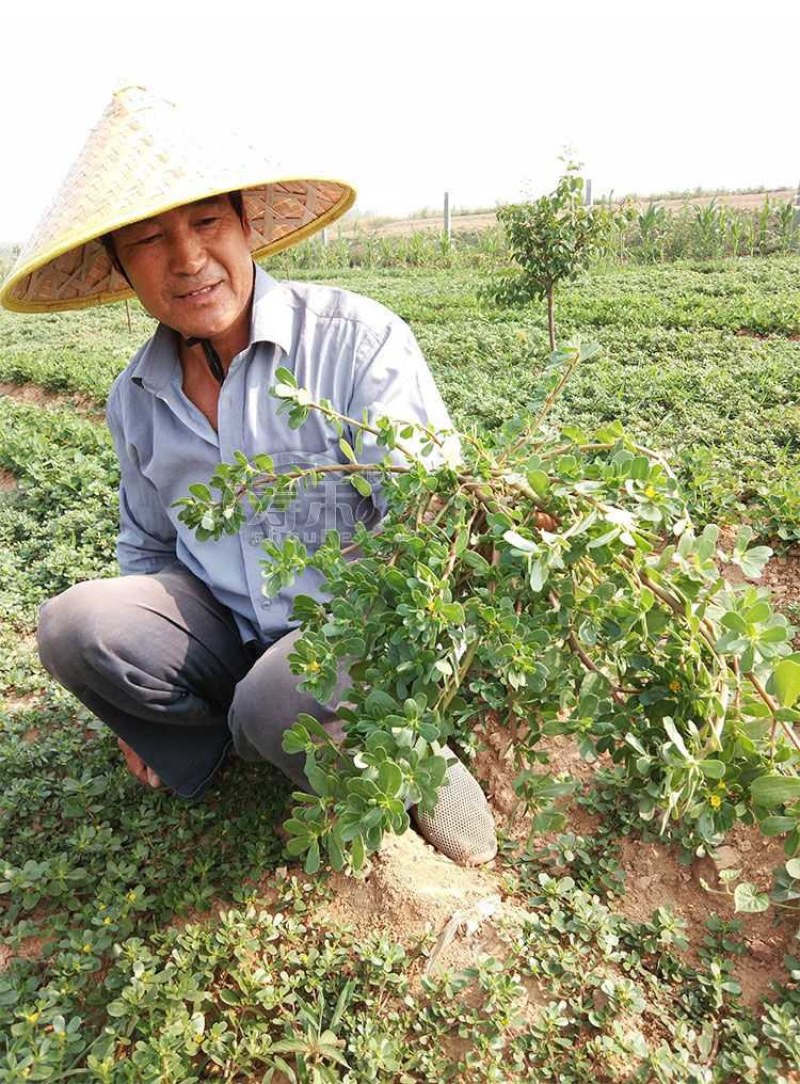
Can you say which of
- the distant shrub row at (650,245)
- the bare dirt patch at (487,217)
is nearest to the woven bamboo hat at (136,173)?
the distant shrub row at (650,245)

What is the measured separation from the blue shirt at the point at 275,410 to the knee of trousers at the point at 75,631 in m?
0.29

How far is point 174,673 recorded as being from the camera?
2.05 m

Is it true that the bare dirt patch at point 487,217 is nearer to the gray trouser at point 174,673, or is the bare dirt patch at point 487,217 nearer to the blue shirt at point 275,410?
the blue shirt at point 275,410

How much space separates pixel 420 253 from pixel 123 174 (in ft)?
46.5

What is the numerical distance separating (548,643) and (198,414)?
4.11 feet

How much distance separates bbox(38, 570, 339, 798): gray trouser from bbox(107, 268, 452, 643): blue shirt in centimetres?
11

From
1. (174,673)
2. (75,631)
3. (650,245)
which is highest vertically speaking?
(75,631)

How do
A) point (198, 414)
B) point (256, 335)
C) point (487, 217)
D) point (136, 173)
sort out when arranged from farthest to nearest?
point (487, 217), point (198, 414), point (256, 335), point (136, 173)

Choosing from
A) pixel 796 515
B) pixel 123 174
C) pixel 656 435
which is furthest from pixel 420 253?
pixel 123 174

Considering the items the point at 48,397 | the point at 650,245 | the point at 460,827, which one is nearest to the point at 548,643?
the point at 460,827

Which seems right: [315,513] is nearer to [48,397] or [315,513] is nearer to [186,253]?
[186,253]

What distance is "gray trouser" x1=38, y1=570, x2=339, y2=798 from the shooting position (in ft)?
6.00

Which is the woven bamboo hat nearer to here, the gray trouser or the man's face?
the man's face

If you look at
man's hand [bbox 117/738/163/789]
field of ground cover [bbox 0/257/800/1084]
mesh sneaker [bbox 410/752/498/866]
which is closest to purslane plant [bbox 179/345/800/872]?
field of ground cover [bbox 0/257/800/1084]
